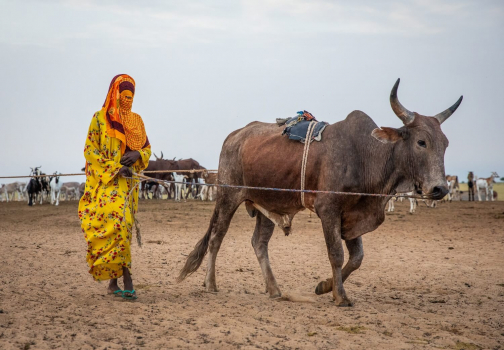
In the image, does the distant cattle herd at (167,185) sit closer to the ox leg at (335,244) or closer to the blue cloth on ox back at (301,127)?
the blue cloth on ox back at (301,127)

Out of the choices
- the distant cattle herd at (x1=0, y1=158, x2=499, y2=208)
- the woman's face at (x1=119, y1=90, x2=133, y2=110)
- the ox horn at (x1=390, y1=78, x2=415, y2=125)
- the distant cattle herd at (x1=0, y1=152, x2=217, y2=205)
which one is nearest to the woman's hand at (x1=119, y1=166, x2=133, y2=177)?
the woman's face at (x1=119, y1=90, x2=133, y2=110)

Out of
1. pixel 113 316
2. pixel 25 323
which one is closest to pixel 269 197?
pixel 113 316

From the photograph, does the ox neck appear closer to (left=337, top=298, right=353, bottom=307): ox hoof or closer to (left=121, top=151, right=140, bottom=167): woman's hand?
(left=337, top=298, right=353, bottom=307): ox hoof

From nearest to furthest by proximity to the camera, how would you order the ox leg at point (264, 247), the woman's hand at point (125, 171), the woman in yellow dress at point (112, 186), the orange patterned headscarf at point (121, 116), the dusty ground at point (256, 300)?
the dusty ground at point (256, 300)
the woman in yellow dress at point (112, 186)
the woman's hand at point (125, 171)
the orange patterned headscarf at point (121, 116)
the ox leg at point (264, 247)

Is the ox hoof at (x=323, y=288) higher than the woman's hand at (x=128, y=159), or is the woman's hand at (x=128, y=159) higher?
the woman's hand at (x=128, y=159)

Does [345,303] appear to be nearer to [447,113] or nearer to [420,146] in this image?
[420,146]

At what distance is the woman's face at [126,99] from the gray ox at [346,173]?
1568 mm

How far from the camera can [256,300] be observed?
6633 mm

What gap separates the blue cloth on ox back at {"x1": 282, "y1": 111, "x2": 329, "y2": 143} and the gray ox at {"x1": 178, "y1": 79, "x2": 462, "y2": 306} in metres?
0.08

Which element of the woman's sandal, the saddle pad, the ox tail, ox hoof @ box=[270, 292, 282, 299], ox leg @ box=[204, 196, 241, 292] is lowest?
ox hoof @ box=[270, 292, 282, 299]

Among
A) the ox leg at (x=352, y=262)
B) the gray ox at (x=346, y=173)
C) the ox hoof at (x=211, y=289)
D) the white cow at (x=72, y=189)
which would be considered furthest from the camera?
the white cow at (x=72, y=189)

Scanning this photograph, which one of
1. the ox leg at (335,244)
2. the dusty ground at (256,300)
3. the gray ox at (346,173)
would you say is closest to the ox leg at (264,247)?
the gray ox at (346,173)

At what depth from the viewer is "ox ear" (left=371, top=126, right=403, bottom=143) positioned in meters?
6.22

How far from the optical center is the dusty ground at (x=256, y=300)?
483 cm
